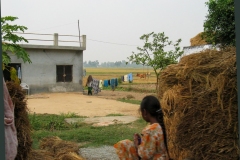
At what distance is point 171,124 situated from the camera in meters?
5.30

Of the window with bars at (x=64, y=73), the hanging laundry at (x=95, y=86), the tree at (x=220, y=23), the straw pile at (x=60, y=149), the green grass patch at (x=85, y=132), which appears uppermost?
the tree at (x=220, y=23)

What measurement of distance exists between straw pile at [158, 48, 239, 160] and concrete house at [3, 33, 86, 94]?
17.9m

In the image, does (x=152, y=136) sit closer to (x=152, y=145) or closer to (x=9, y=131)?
(x=152, y=145)

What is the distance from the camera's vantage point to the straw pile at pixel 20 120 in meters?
4.05

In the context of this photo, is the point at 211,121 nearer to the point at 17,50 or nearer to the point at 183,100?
the point at 183,100

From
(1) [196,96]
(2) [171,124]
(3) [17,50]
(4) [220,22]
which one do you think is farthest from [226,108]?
(4) [220,22]

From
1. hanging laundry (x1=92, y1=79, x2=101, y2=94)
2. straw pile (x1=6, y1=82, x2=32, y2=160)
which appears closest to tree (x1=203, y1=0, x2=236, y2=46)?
straw pile (x1=6, y1=82, x2=32, y2=160)

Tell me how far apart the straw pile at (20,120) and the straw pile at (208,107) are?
2.06 metres

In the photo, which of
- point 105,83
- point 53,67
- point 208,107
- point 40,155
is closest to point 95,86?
point 53,67

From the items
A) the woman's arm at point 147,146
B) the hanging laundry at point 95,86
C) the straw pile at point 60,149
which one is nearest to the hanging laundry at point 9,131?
the woman's arm at point 147,146

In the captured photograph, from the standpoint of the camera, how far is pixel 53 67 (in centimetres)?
2253

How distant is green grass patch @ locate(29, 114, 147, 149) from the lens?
7.41 metres

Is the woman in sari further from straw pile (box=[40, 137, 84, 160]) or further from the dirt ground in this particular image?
the dirt ground

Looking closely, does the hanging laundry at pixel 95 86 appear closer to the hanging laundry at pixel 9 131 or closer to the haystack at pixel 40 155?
the haystack at pixel 40 155
